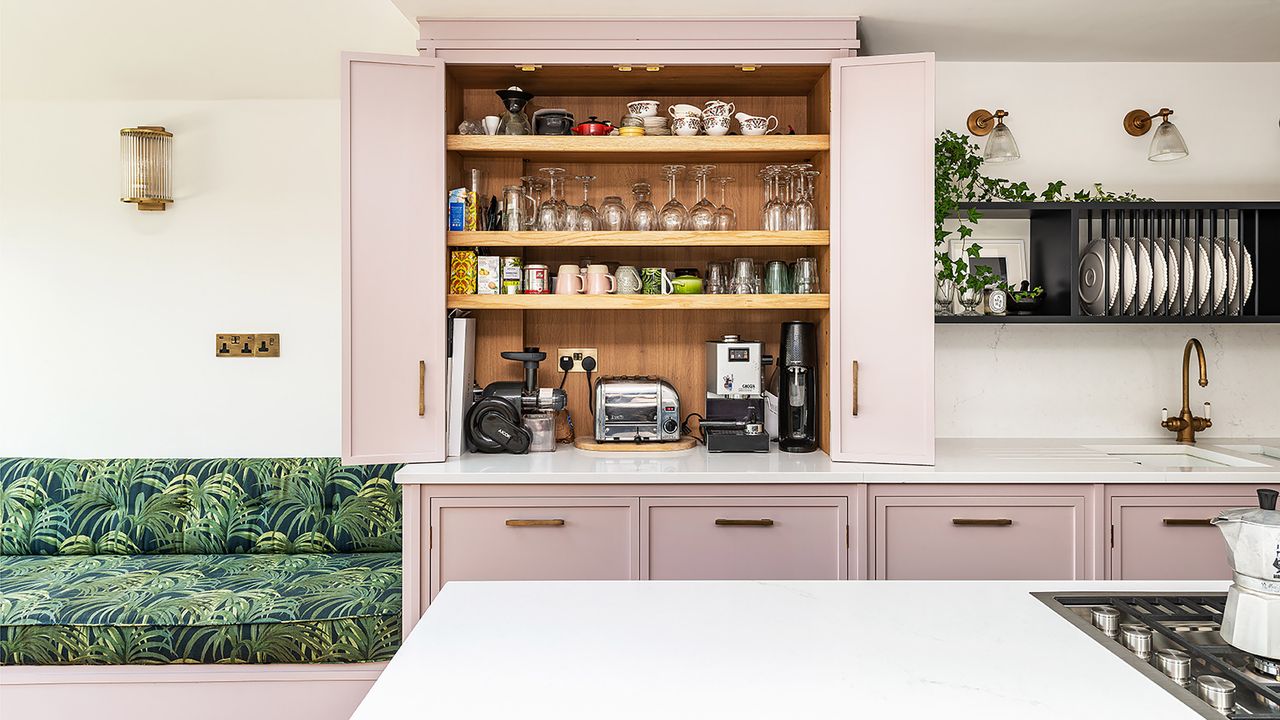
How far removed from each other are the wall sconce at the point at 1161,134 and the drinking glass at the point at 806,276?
53.5 inches

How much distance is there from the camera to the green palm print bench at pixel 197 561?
7.84 ft

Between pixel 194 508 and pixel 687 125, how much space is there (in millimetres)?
2257

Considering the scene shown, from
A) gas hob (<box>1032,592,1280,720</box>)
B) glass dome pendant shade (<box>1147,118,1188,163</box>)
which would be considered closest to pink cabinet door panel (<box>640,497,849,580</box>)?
gas hob (<box>1032,592,1280,720</box>)

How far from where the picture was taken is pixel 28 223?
10.7ft

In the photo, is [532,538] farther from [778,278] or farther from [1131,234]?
[1131,234]

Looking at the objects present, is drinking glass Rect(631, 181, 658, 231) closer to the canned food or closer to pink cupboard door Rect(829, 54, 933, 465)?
the canned food

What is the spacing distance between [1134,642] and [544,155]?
232cm

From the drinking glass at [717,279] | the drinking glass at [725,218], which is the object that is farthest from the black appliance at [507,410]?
the drinking glass at [725,218]

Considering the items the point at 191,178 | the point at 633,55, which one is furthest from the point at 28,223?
the point at 633,55

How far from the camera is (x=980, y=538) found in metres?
2.40

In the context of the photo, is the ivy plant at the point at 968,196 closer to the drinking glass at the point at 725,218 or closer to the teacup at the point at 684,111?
the drinking glass at the point at 725,218

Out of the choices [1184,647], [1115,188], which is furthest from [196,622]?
[1115,188]

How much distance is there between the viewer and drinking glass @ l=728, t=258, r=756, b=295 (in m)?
2.76

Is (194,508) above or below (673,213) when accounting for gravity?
below
